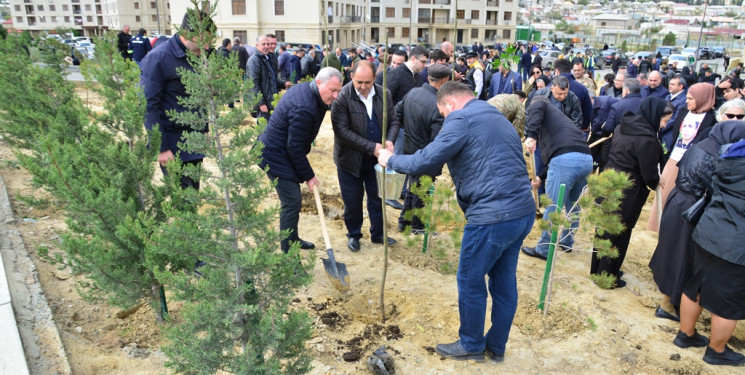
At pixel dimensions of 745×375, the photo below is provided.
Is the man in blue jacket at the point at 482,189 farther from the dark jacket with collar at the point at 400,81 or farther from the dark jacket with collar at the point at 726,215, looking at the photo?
the dark jacket with collar at the point at 400,81

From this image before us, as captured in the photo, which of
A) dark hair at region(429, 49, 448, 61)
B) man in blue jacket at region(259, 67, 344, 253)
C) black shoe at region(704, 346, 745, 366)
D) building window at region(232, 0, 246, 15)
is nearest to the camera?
black shoe at region(704, 346, 745, 366)

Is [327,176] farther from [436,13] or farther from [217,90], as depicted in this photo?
[436,13]

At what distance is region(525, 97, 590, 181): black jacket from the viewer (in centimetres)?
438

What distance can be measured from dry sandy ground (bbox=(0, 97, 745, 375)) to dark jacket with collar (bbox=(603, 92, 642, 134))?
2458 millimetres

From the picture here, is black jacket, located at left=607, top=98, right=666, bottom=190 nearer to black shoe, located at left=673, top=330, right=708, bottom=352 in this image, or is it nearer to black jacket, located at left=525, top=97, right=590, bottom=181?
black jacket, located at left=525, top=97, right=590, bottom=181

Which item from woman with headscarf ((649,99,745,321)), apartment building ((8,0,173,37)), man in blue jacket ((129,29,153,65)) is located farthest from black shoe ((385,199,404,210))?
apartment building ((8,0,173,37))

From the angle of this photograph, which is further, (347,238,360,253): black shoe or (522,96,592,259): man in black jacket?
(347,238,360,253): black shoe

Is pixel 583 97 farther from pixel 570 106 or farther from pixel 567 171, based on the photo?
pixel 567 171

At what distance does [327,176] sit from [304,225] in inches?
74.4

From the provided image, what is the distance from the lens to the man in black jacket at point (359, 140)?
4121 millimetres

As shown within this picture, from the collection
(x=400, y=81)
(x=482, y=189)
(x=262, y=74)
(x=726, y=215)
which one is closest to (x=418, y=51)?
(x=400, y=81)

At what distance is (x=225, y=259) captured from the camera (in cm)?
212

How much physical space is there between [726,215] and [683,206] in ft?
1.88

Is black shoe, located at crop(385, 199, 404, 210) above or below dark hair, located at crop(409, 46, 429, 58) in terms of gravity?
below
